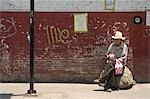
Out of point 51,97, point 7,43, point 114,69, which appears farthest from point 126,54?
point 7,43

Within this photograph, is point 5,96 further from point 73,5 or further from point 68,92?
point 73,5

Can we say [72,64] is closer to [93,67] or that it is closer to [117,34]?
[93,67]

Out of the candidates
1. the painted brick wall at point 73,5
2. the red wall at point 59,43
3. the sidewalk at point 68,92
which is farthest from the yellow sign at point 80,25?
the sidewalk at point 68,92

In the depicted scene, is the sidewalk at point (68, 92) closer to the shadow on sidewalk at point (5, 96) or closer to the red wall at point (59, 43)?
the shadow on sidewalk at point (5, 96)

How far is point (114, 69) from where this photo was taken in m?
11.2

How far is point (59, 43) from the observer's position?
12.2m

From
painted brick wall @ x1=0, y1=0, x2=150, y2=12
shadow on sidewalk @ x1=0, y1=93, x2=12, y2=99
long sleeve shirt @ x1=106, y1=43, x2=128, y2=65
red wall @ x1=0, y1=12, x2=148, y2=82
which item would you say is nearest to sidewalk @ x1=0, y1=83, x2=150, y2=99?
shadow on sidewalk @ x1=0, y1=93, x2=12, y2=99

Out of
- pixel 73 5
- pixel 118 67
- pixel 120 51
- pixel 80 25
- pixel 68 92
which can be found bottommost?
pixel 68 92

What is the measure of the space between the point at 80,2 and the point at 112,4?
85cm

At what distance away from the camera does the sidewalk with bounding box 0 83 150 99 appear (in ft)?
33.9

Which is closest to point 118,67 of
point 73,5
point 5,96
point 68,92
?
point 68,92

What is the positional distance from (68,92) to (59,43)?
176cm

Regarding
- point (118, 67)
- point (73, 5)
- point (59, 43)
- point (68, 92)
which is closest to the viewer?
point (68, 92)

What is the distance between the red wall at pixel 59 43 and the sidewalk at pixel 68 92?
0.40 meters
